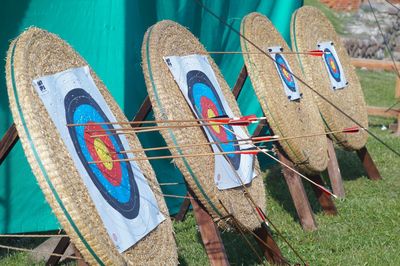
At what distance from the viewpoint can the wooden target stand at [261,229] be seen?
10.8 ft

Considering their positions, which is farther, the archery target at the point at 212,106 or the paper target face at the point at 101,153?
the archery target at the point at 212,106

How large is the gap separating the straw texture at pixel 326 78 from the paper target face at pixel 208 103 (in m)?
1.46

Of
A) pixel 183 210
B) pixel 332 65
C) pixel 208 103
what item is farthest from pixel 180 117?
A: pixel 332 65

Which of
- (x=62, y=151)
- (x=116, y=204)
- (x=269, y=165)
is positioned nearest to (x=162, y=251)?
(x=116, y=204)

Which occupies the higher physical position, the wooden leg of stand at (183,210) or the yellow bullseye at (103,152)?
the yellow bullseye at (103,152)

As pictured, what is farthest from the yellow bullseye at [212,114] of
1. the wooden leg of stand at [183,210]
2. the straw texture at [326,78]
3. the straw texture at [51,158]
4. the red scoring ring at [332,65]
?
the red scoring ring at [332,65]

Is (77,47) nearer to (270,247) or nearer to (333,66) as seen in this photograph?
(270,247)

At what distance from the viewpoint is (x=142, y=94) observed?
4.86 meters

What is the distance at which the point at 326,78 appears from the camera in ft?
18.5

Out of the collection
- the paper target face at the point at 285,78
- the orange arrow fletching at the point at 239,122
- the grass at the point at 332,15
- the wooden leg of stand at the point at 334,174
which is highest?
the orange arrow fletching at the point at 239,122

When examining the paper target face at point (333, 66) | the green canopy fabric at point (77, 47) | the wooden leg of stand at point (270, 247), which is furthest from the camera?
the paper target face at point (333, 66)

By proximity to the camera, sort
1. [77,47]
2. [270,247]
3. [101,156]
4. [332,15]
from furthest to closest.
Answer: [332,15] → [77,47] → [270,247] → [101,156]

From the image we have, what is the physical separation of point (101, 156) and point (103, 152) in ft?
0.11

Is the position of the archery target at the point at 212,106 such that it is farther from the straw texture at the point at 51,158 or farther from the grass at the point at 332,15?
the grass at the point at 332,15
